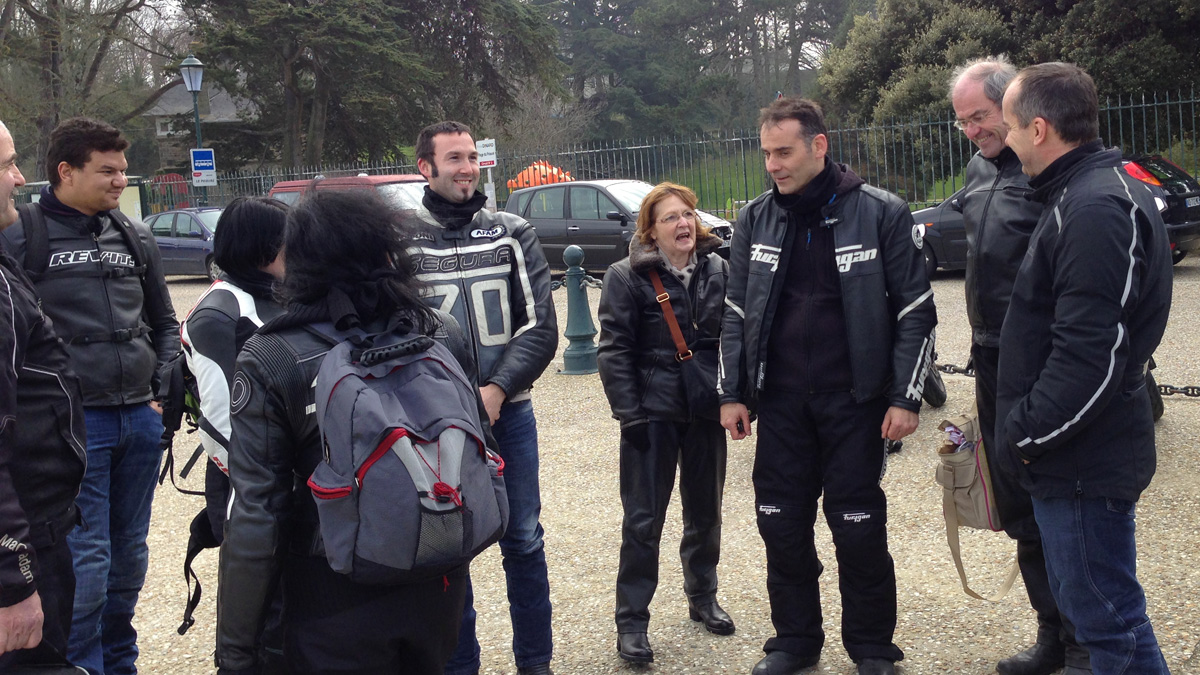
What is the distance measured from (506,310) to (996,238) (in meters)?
1.72

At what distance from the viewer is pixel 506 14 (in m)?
34.2

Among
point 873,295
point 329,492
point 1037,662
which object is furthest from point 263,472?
point 1037,662

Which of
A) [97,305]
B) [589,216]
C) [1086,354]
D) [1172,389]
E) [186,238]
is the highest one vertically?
[186,238]

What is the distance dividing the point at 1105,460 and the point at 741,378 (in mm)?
1354

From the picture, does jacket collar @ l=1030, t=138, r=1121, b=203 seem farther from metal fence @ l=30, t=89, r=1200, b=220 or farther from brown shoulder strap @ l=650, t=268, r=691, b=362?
metal fence @ l=30, t=89, r=1200, b=220

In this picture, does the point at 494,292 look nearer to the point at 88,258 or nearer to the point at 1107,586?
the point at 88,258

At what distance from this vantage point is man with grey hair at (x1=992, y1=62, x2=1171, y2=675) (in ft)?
9.12

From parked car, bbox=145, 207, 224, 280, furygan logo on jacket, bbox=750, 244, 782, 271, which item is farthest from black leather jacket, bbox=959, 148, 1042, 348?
parked car, bbox=145, 207, 224, 280

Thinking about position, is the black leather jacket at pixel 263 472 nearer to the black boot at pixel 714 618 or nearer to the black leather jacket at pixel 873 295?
the black leather jacket at pixel 873 295

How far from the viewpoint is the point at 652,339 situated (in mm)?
4227

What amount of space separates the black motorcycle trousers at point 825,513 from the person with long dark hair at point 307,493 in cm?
170

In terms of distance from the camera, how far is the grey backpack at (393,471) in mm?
2174

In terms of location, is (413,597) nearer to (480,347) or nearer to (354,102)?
(480,347)

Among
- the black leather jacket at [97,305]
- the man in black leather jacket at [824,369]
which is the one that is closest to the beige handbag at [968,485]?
the man in black leather jacket at [824,369]
